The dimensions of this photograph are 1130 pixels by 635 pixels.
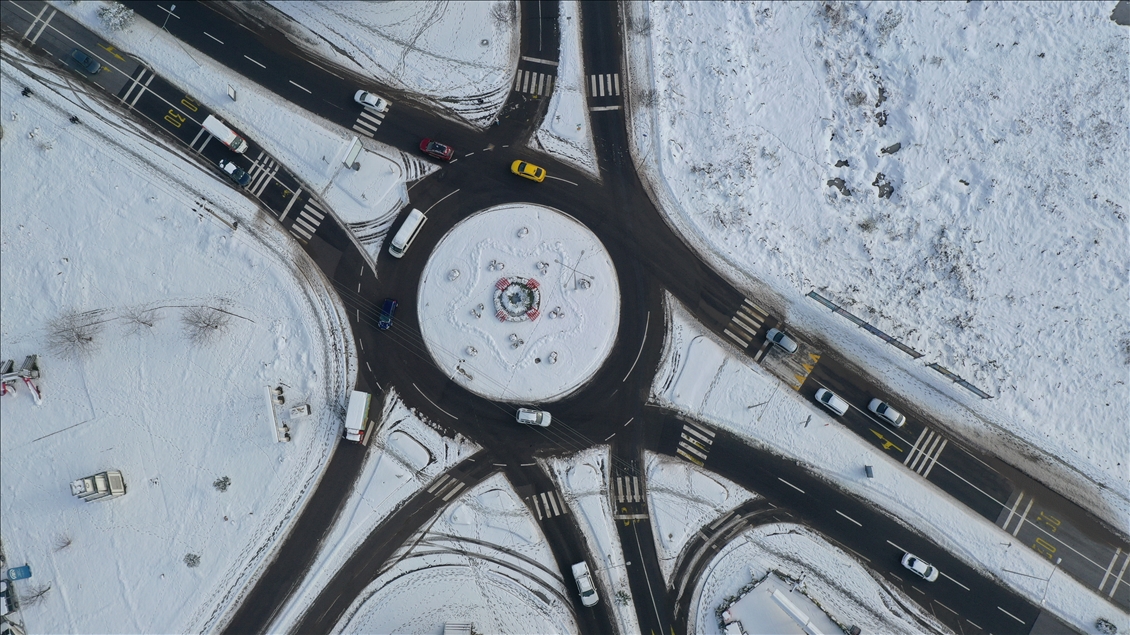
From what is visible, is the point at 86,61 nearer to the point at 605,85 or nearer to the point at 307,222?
the point at 307,222

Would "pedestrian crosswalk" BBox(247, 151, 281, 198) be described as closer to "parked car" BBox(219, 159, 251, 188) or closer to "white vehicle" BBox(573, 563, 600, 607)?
"parked car" BBox(219, 159, 251, 188)

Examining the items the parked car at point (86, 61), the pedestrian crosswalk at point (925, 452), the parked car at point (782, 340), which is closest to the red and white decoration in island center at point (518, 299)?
the parked car at point (782, 340)

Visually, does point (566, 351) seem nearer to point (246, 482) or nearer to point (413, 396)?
point (413, 396)

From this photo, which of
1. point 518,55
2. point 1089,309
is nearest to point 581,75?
point 518,55

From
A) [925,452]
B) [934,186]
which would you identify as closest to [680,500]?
[925,452]

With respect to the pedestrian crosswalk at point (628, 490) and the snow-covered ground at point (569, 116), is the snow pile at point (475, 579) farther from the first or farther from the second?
the snow-covered ground at point (569, 116)
